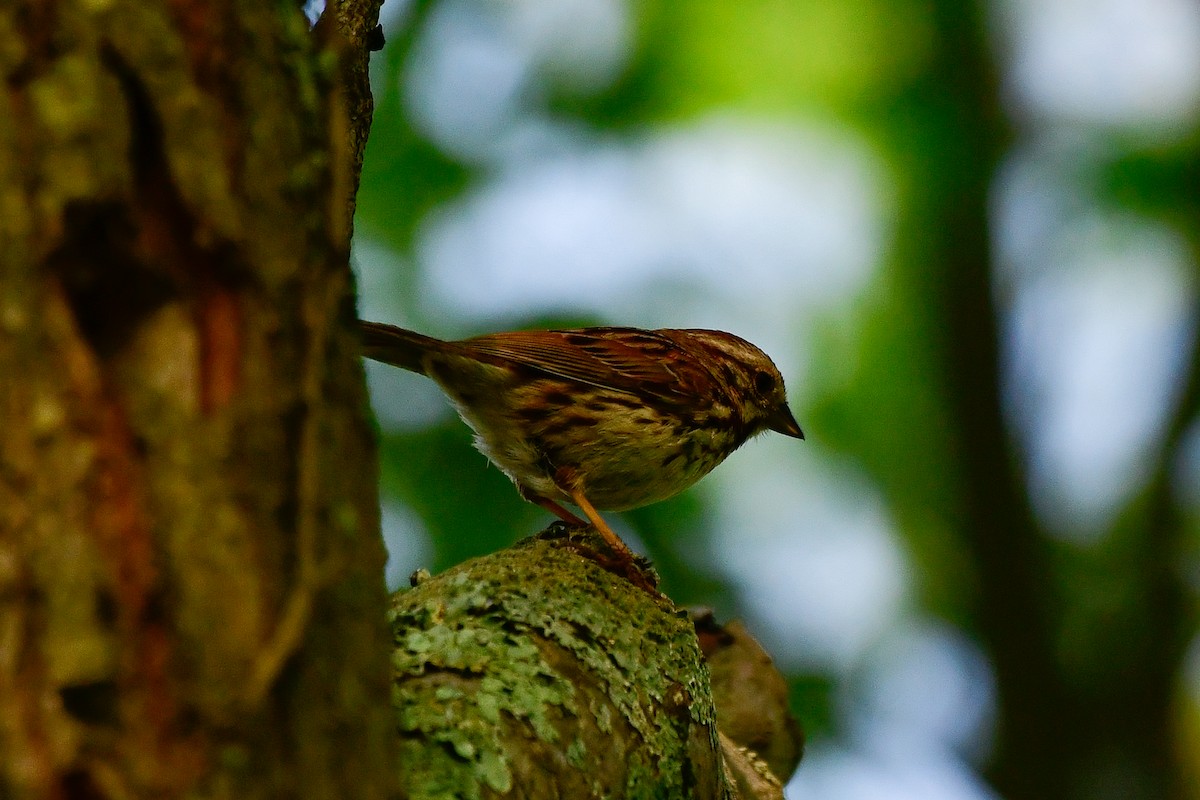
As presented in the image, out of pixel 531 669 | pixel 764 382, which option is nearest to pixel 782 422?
pixel 764 382

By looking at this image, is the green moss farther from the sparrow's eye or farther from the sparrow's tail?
the sparrow's eye

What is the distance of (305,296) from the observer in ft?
5.52

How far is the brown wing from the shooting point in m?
5.37

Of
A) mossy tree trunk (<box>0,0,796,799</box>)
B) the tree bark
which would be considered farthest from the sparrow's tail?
mossy tree trunk (<box>0,0,796,799</box>)

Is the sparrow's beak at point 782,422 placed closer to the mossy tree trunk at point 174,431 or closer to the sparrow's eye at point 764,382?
the sparrow's eye at point 764,382

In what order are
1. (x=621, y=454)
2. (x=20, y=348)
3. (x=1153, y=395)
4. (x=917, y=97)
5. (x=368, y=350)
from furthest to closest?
1. (x=917, y=97)
2. (x=1153, y=395)
3. (x=621, y=454)
4. (x=368, y=350)
5. (x=20, y=348)

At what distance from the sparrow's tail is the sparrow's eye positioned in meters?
1.70

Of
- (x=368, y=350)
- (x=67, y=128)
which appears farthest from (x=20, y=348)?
(x=368, y=350)

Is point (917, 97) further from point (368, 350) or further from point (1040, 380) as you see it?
point (368, 350)

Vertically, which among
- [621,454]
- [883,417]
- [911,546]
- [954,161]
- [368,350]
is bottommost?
[911,546]

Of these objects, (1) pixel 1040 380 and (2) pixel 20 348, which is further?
(1) pixel 1040 380

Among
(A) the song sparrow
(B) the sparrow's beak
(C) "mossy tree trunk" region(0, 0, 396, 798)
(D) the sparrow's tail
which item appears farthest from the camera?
(B) the sparrow's beak

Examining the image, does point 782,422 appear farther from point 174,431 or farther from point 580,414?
point 174,431

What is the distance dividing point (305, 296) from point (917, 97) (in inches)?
281
